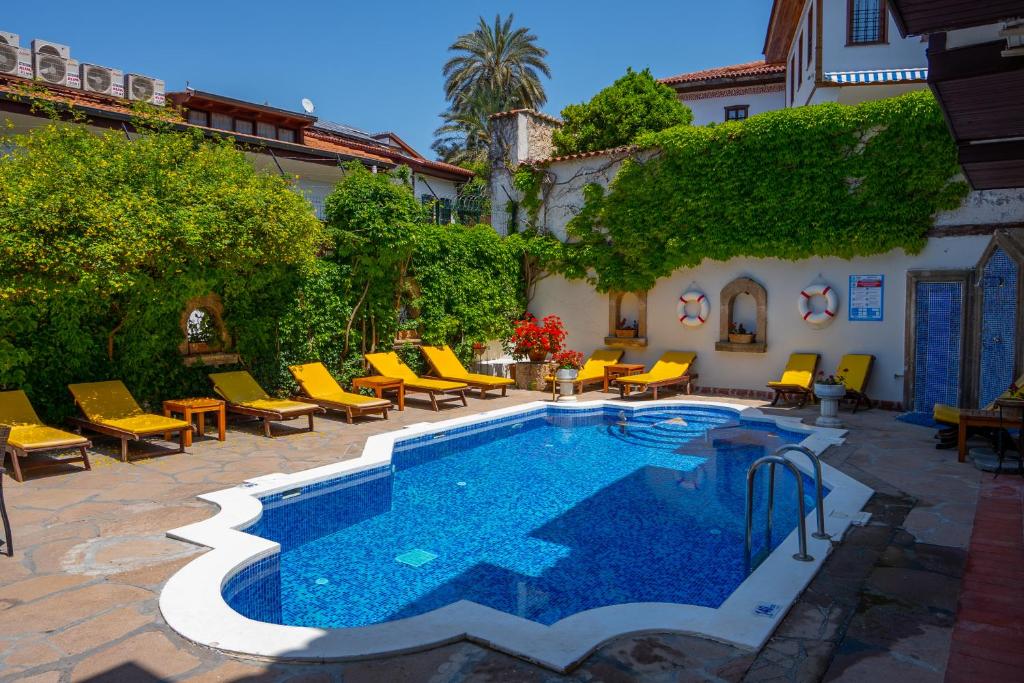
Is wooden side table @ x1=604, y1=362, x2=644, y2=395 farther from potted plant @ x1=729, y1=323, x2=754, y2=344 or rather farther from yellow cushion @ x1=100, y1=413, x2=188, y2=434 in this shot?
yellow cushion @ x1=100, y1=413, x2=188, y2=434

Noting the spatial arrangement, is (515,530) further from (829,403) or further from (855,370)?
(855,370)

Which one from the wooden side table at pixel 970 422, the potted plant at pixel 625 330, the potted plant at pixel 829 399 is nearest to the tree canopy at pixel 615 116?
the potted plant at pixel 625 330

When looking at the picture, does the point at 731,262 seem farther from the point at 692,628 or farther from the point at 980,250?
the point at 692,628

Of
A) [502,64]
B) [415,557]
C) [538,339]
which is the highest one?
[502,64]

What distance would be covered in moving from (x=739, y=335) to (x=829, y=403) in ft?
11.5

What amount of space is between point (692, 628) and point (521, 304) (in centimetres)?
1269

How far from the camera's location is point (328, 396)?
1064 centimetres

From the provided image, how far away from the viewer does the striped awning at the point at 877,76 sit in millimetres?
13805

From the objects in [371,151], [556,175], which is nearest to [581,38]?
[371,151]

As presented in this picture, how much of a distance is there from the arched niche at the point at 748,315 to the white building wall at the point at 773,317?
0.12 metres

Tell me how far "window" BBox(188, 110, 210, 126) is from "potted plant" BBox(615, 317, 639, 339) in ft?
39.8

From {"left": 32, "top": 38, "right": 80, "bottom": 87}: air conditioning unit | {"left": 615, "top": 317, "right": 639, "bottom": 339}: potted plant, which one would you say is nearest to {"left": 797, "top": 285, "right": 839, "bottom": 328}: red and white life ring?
{"left": 615, "top": 317, "right": 639, "bottom": 339}: potted plant

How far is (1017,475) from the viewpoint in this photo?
22.7 ft

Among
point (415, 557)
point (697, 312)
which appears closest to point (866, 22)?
point (697, 312)
